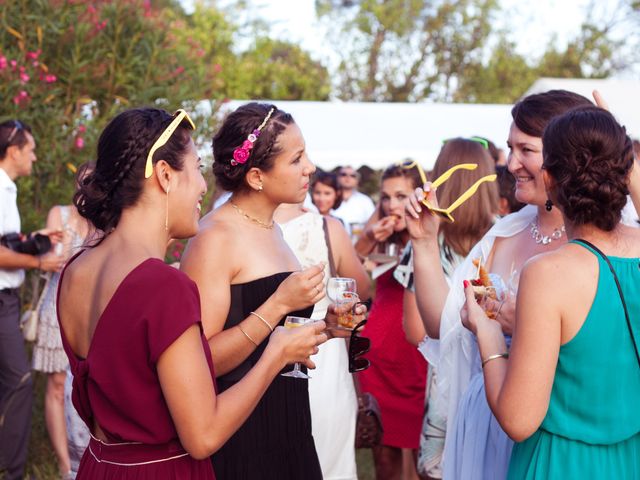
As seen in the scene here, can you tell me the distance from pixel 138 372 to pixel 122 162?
0.63 meters

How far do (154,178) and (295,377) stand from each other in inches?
46.1

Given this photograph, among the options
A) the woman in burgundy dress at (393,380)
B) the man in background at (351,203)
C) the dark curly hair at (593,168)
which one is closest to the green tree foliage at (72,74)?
the woman in burgundy dress at (393,380)

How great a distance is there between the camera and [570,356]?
2.38 metres

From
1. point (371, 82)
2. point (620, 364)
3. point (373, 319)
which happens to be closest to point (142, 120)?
point (620, 364)

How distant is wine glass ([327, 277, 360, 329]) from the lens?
328cm

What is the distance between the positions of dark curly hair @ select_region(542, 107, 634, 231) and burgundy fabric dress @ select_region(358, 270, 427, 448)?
3085mm

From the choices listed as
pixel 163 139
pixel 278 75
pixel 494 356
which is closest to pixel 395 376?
pixel 494 356

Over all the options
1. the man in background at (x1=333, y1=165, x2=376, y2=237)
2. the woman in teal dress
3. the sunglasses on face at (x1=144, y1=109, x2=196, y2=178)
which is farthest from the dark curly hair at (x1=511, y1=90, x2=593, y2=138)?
the man in background at (x1=333, y1=165, x2=376, y2=237)

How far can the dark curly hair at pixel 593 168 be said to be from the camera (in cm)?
238

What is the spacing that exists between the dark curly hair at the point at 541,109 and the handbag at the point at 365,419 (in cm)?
152

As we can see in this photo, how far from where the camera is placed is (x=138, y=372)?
221cm

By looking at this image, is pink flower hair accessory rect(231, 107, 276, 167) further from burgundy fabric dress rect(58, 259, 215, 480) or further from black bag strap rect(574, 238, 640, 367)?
black bag strap rect(574, 238, 640, 367)

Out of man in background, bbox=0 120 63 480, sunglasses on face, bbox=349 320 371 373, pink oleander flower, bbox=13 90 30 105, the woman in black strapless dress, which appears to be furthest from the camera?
pink oleander flower, bbox=13 90 30 105

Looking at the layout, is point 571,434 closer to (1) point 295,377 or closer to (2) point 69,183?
(1) point 295,377
